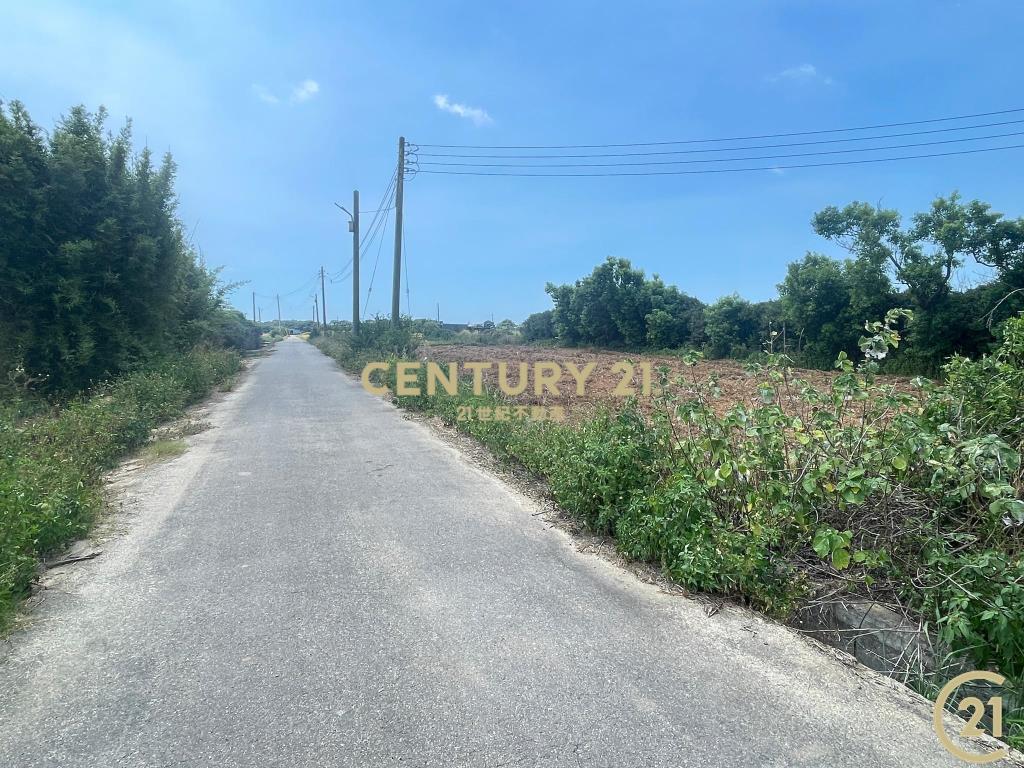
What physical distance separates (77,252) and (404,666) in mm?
10319

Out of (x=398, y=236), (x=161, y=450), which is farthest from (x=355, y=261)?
(x=161, y=450)

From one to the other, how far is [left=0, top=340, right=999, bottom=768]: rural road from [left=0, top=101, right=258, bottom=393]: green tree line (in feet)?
22.0

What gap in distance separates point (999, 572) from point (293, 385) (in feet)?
53.6

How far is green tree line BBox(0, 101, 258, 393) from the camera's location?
29.8 ft

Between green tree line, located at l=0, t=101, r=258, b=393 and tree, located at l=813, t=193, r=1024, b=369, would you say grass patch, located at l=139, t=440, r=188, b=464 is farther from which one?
tree, located at l=813, t=193, r=1024, b=369

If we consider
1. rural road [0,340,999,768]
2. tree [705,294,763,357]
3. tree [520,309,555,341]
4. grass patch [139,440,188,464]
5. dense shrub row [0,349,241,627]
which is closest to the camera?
rural road [0,340,999,768]

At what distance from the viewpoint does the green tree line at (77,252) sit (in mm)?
9094

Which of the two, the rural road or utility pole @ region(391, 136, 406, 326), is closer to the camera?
the rural road

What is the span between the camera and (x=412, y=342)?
21000mm

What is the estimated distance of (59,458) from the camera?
5.32m

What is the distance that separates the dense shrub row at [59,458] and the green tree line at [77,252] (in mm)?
798

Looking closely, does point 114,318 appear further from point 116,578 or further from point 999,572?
point 999,572

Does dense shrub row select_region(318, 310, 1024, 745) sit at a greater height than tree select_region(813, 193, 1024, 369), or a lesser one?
lesser

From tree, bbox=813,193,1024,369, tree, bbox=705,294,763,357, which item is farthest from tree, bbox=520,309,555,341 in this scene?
tree, bbox=813,193,1024,369
